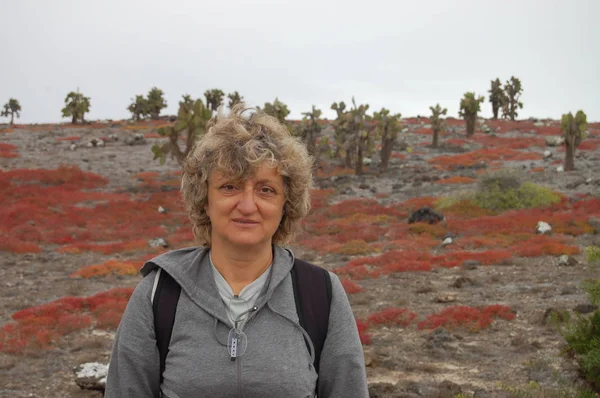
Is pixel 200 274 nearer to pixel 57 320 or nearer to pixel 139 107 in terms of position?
pixel 57 320

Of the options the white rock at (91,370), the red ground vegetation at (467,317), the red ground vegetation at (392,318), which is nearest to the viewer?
the white rock at (91,370)

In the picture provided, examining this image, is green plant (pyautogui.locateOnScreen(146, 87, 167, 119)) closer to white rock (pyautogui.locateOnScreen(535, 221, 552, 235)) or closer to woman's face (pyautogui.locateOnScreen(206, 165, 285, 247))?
white rock (pyautogui.locateOnScreen(535, 221, 552, 235))

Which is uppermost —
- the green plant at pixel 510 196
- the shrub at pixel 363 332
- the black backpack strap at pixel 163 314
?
the black backpack strap at pixel 163 314

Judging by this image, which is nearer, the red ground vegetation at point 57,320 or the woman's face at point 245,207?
the woman's face at point 245,207

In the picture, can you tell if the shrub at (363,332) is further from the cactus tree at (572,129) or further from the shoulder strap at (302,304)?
the cactus tree at (572,129)

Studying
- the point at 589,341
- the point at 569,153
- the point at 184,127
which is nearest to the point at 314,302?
the point at 589,341

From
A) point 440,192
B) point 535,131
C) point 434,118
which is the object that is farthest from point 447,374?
point 535,131

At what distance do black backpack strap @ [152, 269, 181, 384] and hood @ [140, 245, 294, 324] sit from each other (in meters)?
0.07

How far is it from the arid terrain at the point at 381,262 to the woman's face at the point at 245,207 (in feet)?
20.4

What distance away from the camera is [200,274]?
2926mm

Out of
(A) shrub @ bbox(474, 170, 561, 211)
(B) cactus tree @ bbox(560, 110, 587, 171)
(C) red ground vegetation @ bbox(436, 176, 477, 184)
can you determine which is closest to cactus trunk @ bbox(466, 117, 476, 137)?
(B) cactus tree @ bbox(560, 110, 587, 171)

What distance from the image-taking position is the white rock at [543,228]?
2158 cm

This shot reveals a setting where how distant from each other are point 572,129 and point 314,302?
37187 millimetres

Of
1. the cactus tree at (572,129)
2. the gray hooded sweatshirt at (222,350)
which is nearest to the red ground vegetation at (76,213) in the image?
the gray hooded sweatshirt at (222,350)
